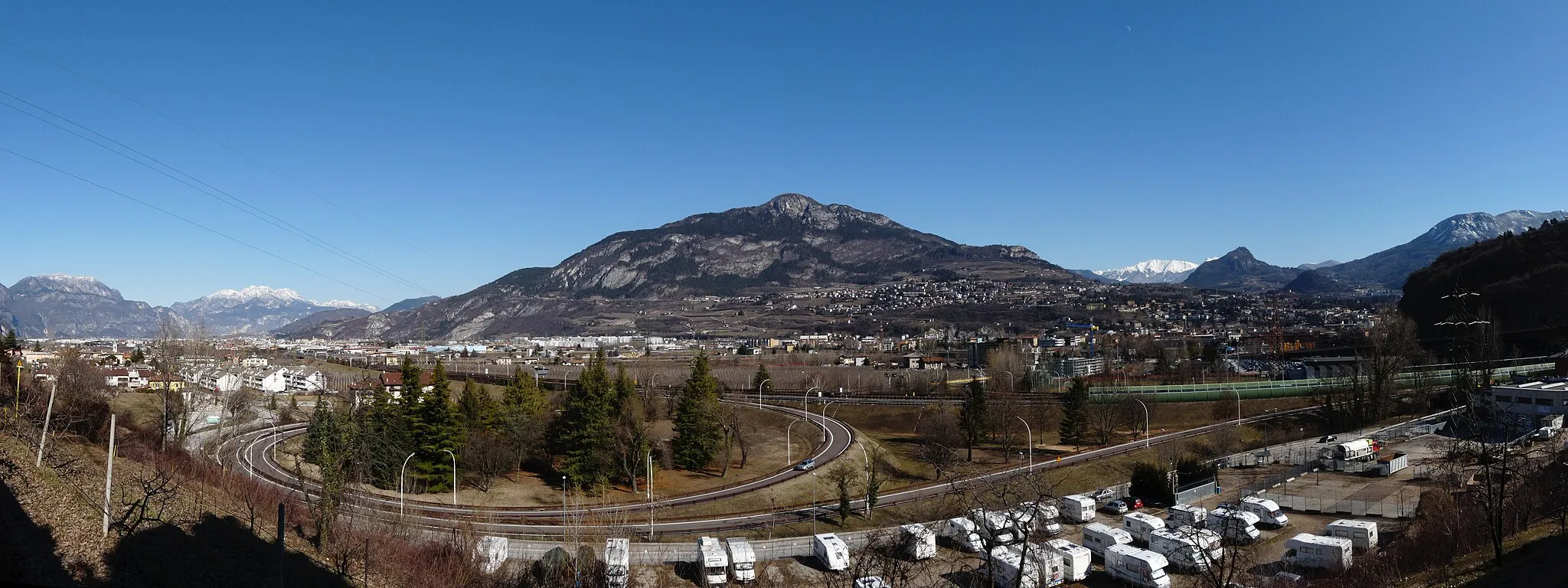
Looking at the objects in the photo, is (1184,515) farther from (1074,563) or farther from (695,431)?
(695,431)

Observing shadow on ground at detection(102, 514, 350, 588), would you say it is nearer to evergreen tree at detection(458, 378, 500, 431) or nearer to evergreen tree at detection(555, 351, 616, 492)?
evergreen tree at detection(555, 351, 616, 492)

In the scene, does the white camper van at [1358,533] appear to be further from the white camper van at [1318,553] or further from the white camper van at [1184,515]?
the white camper van at [1184,515]

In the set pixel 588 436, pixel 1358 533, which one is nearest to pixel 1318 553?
pixel 1358 533

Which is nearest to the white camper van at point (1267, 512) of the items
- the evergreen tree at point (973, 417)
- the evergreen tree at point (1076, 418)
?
the evergreen tree at point (973, 417)

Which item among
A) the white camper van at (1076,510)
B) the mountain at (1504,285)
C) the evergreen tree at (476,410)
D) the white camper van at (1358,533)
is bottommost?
the white camper van at (1076,510)

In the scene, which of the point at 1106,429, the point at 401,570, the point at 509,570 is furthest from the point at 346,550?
the point at 1106,429

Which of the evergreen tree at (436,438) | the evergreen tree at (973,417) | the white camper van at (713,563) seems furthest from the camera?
the evergreen tree at (973,417)

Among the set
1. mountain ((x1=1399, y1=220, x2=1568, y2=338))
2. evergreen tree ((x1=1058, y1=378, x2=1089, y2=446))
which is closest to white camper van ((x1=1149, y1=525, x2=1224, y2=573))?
evergreen tree ((x1=1058, y1=378, x2=1089, y2=446))
